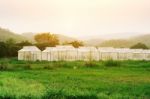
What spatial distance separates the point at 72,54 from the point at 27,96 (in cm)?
5098

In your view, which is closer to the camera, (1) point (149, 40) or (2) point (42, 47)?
(2) point (42, 47)

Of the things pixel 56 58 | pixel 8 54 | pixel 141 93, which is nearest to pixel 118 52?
pixel 56 58

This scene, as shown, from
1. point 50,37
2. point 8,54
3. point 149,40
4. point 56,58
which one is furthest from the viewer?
point 149,40

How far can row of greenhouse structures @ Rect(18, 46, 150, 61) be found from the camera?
211 feet

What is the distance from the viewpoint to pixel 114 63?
143 ft

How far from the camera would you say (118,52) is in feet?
219

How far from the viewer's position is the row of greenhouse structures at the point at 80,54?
64.3m

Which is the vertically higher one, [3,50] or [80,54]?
[3,50]

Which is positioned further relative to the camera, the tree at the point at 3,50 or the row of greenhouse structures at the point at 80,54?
the tree at the point at 3,50

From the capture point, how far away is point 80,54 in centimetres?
6569

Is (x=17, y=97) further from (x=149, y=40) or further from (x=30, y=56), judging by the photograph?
(x=149, y=40)

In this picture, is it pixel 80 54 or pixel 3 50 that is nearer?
pixel 80 54

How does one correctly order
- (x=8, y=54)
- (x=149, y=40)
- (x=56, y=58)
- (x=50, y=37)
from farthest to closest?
(x=149, y=40)
(x=50, y=37)
(x=8, y=54)
(x=56, y=58)

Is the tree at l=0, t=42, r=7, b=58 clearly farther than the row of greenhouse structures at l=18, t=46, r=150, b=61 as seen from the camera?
Yes
